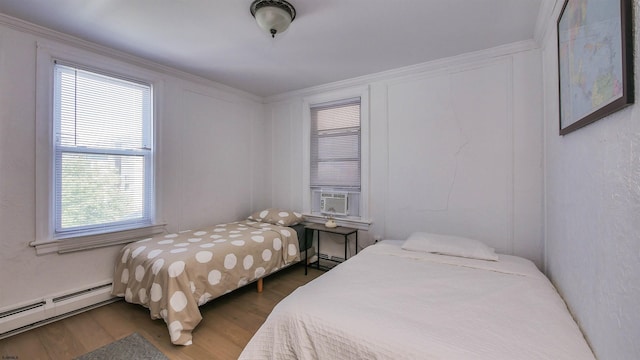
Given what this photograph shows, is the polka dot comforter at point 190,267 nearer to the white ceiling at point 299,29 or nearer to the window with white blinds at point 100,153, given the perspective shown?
the window with white blinds at point 100,153

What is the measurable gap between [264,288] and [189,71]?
8.75 ft

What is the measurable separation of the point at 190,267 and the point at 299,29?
2.15 metres

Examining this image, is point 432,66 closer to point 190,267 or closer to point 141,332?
point 190,267

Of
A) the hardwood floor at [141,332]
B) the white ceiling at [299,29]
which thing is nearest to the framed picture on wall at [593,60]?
the white ceiling at [299,29]

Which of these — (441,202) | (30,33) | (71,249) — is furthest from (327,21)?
(71,249)

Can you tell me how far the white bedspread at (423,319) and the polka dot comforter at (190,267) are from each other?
3.06ft

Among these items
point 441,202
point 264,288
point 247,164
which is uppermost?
point 247,164

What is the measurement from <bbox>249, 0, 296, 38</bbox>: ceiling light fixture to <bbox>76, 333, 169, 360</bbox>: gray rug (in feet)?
7.97

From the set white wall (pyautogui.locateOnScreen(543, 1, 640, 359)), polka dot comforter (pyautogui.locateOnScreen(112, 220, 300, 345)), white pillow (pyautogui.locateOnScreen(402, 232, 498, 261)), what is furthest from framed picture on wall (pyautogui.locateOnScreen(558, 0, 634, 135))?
polka dot comforter (pyautogui.locateOnScreen(112, 220, 300, 345))

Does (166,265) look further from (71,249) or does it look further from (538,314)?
(538,314)

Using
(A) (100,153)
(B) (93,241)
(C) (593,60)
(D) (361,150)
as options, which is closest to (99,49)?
(A) (100,153)

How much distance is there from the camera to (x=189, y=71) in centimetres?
313

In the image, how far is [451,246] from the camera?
229cm

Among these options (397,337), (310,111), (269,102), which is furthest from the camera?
(269,102)
